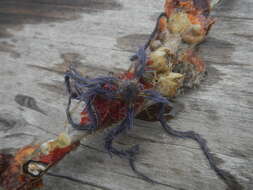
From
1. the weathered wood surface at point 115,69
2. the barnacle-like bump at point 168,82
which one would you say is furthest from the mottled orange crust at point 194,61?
the barnacle-like bump at point 168,82

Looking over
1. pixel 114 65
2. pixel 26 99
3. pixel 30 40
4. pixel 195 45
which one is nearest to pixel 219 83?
pixel 195 45

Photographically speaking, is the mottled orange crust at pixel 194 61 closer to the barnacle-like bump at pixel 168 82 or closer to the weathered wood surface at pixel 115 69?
the weathered wood surface at pixel 115 69

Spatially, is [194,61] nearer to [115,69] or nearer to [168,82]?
[168,82]

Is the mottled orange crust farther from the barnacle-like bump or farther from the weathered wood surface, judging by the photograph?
the barnacle-like bump

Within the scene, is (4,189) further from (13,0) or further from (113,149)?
(13,0)

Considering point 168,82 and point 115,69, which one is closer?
point 168,82

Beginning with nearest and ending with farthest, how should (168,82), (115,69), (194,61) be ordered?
(168,82) < (194,61) < (115,69)

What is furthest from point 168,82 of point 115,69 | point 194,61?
point 115,69

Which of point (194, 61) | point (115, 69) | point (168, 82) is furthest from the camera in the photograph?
point (115, 69)

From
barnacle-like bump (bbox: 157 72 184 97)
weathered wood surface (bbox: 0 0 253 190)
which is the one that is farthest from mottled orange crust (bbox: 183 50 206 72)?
barnacle-like bump (bbox: 157 72 184 97)

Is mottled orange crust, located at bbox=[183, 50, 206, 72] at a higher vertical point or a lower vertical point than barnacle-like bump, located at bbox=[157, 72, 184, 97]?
higher
